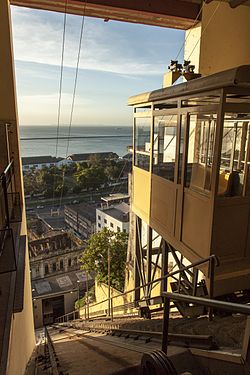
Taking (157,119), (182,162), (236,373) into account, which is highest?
(157,119)

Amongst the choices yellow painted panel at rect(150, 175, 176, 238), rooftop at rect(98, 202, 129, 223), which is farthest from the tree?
yellow painted panel at rect(150, 175, 176, 238)

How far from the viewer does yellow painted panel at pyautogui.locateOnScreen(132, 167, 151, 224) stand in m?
5.93

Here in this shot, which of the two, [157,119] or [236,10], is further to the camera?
A: [236,10]

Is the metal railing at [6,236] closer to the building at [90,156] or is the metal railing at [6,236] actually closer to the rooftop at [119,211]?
the building at [90,156]

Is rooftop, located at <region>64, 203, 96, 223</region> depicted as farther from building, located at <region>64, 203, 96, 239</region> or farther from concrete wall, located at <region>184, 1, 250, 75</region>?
concrete wall, located at <region>184, 1, 250, 75</region>

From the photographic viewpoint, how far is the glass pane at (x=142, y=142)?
18.8 ft

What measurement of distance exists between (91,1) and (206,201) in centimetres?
481

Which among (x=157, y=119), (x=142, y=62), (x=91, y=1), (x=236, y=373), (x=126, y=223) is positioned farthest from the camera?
(x=126, y=223)

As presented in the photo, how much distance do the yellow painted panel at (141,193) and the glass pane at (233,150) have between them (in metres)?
1.54

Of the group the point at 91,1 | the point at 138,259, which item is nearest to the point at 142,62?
the point at 91,1

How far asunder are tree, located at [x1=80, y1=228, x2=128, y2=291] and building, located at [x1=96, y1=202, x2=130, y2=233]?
420cm

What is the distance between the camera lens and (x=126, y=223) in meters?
19.1

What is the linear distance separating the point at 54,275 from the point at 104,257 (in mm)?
8147

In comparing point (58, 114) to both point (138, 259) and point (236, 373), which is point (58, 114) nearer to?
point (138, 259)
